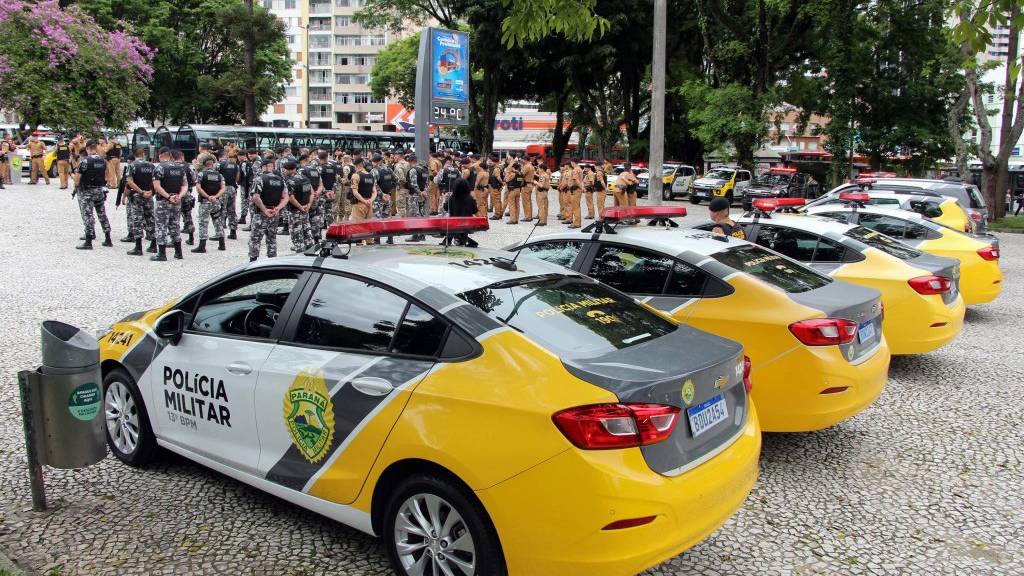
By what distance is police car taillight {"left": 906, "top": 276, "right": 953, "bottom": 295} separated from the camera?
6.60 metres

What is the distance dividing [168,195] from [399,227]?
31.6 ft

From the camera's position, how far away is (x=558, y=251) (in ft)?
19.8

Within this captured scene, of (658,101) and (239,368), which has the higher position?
(658,101)

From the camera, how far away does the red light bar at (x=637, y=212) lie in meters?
5.81

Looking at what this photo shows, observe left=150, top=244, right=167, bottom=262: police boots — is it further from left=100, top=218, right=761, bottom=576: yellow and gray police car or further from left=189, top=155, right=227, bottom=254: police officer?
left=100, top=218, right=761, bottom=576: yellow and gray police car

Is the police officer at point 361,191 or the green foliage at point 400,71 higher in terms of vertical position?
the green foliage at point 400,71

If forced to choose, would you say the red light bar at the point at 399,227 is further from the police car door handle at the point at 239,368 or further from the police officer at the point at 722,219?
the police officer at the point at 722,219

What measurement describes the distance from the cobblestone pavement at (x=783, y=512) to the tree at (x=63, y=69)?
992 inches

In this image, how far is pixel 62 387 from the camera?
3.79m

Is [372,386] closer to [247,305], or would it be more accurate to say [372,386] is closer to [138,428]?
[247,305]

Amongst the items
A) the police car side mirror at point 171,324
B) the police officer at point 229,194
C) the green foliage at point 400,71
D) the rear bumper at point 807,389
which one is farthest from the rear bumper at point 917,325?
the green foliage at point 400,71

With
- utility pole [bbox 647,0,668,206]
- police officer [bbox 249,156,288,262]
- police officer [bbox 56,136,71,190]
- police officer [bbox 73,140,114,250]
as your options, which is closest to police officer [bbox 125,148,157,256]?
police officer [bbox 73,140,114,250]

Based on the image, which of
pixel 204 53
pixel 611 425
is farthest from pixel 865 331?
pixel 204 53

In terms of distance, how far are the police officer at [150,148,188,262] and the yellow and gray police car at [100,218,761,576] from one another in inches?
349
